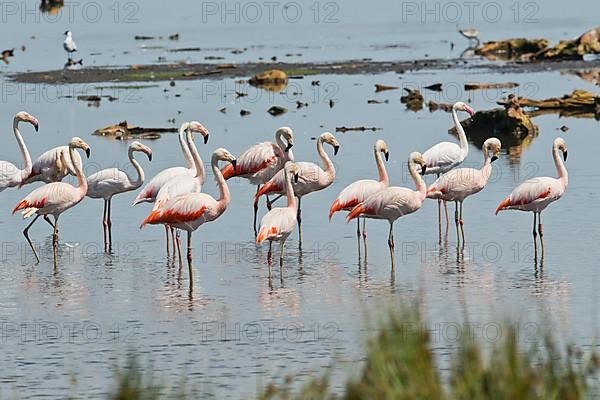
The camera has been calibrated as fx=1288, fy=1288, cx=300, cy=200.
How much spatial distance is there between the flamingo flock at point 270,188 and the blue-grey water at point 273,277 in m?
0.36

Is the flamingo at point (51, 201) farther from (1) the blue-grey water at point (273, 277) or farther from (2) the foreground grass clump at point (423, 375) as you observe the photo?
(2) the foreground grass clump at point (423, 375)

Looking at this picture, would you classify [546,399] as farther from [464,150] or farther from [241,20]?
[241,20]

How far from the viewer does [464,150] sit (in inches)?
667

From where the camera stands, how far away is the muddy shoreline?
3578 cm

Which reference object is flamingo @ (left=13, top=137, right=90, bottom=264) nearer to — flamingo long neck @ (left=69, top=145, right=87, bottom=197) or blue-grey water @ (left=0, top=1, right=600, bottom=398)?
flamingo long neck @ (left=69, top=145, right=87, bottom=197)

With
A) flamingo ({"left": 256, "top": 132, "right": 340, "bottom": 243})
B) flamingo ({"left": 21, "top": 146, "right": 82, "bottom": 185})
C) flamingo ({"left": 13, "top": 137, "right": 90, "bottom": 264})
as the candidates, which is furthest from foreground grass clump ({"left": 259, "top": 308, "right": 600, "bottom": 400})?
flamingo ({"left": 21, "top": 146, "right": 82, "bottom": 185})

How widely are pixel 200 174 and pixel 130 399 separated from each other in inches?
345

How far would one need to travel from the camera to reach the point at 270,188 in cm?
1512

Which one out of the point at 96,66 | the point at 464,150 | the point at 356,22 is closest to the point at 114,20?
the point at 356,22

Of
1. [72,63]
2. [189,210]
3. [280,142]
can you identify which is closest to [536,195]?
[189,210]

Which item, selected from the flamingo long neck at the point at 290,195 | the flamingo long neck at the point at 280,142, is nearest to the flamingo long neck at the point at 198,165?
the flamingo long neck at the point at 290,195

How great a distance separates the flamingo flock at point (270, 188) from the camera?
42.2 ft

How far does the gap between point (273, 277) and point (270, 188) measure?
2556mm

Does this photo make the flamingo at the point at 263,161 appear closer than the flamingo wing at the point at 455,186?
No
